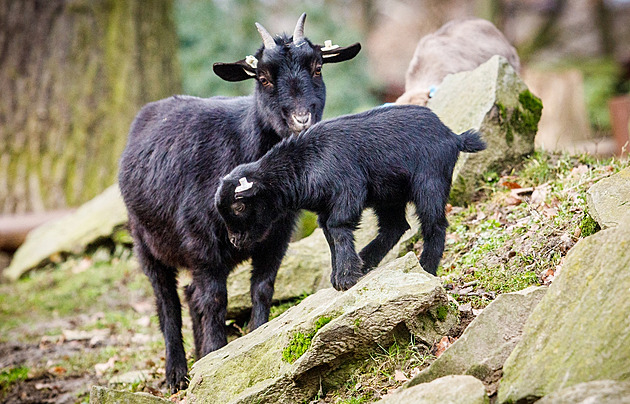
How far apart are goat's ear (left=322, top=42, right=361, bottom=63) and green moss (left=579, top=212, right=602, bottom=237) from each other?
2.16m

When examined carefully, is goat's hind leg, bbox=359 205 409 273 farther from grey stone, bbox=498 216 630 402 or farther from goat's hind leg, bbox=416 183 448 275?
grey stone, bbox=498 216 630 402

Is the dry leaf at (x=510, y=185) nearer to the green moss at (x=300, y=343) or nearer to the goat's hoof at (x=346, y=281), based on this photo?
the goat's hoof at (x=346, y=281)

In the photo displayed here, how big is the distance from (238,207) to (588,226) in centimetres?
231

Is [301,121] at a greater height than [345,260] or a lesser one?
greater

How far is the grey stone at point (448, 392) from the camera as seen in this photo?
3182mm

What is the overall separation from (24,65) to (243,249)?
7972mm

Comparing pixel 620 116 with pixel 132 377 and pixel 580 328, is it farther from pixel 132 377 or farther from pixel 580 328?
pixel 580 328

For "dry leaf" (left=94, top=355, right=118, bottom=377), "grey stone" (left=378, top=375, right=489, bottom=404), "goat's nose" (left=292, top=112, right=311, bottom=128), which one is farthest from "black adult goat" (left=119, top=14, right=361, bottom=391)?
"grey stone" (left=378, top=375, right=489, bottom=404)

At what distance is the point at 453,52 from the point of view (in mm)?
8672

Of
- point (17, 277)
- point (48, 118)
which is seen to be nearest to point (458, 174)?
point (17, 277)

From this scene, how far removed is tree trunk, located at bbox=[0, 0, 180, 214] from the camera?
11.8 meters

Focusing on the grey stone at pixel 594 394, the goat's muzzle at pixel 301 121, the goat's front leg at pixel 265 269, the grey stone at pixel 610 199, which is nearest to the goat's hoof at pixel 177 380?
the goat's front leg at pixel 265 269

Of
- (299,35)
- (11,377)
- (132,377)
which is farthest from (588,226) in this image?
(11,377)

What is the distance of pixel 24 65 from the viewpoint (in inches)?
466
